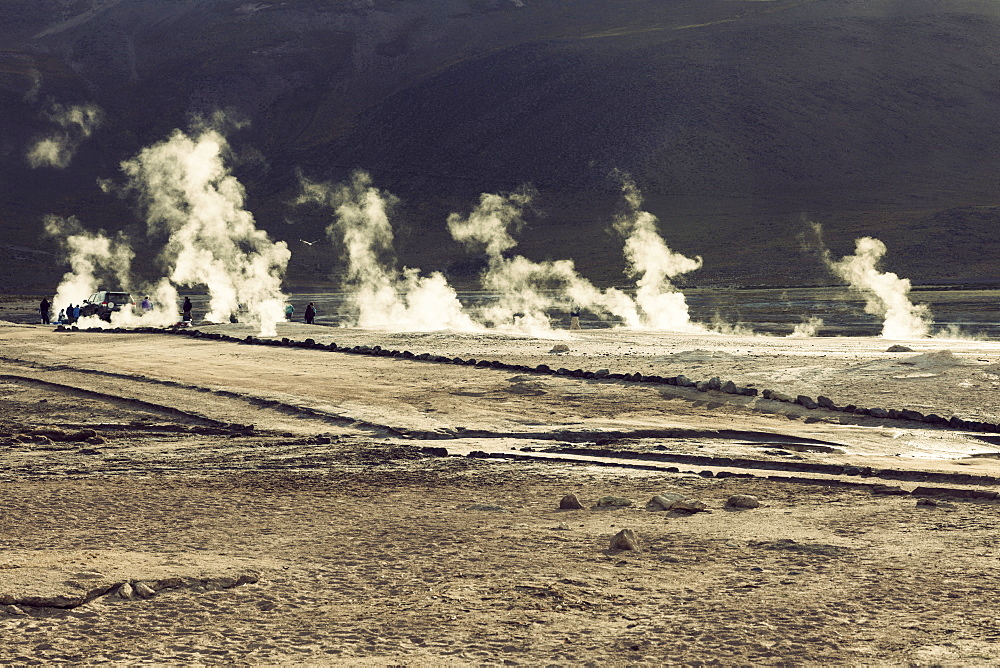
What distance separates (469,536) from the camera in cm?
934

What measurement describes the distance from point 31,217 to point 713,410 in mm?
110712

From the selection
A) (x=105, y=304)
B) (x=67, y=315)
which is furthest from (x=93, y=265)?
(x=67, y=315)

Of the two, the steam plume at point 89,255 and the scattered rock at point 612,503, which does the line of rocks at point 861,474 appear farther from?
the steam plume at point 89,255

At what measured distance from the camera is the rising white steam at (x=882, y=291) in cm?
3775

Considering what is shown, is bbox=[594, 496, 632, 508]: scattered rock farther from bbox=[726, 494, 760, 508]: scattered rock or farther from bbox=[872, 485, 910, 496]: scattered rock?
bbox=[872, 485, 910, 496]: scattered rock

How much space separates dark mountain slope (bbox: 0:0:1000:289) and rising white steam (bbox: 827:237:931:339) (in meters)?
1.48

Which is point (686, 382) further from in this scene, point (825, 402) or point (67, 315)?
point (67, 315)

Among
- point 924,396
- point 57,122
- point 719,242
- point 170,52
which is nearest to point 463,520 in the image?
point 924,396

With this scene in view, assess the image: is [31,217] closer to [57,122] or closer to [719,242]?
[57,122]

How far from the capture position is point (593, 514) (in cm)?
1029

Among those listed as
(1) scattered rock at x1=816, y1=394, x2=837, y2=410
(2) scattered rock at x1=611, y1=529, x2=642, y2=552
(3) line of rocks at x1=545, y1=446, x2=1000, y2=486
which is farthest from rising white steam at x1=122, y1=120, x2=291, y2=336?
(2) scattered rock at x1=611, y1=529, x2=642, y2=552

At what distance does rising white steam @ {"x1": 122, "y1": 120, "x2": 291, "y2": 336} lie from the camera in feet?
278

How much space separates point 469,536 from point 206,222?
10840 centimetres

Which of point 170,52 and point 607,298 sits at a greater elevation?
point 170,52
